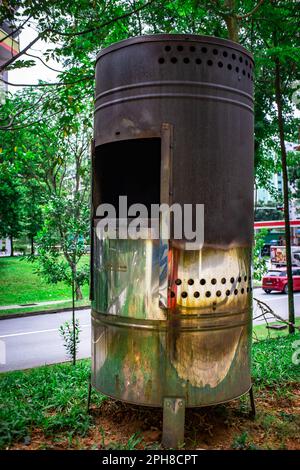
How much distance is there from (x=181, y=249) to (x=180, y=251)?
0.7 inches

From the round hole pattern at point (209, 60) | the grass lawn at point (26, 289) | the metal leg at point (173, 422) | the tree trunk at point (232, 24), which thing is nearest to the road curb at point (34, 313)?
the grass lawn at point (26, 289)

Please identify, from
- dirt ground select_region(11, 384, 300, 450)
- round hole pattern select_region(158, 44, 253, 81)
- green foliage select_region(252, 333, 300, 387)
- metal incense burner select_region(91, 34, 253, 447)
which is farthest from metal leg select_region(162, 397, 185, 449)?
round hole pattern select_region(158, 44, 253, 81)

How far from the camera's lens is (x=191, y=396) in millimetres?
3492

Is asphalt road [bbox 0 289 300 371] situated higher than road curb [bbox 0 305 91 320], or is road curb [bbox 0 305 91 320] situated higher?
road curb [bbox 0 305 91 320]

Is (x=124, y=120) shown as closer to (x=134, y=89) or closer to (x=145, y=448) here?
(x=134, y=89)

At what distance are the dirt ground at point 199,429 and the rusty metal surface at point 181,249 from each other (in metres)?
0.38

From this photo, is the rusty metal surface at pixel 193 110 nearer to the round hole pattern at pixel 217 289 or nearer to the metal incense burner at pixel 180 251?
the metal incense burner at pixel 180 251

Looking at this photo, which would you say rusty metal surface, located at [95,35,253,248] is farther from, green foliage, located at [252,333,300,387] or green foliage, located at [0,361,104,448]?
green foliage, located at [252,333,300,387]

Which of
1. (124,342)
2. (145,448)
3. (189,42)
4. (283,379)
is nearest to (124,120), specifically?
(189,42)

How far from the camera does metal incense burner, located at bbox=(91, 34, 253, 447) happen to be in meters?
3.47

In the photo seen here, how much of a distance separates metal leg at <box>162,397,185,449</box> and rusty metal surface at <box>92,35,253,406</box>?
7 centimetres

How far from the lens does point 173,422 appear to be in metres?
3.45

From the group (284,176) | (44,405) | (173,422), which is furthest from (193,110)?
(284,176)

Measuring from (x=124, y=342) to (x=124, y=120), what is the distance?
73.1 inches
